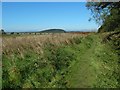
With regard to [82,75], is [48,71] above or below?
above

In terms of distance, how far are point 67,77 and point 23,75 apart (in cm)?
208

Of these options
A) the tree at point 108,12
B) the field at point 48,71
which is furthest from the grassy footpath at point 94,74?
the tree at point 108,12

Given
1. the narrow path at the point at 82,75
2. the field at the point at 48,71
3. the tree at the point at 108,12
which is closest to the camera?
the field at the point at 48,71

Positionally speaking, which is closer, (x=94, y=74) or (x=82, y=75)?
(x=82, y=75)

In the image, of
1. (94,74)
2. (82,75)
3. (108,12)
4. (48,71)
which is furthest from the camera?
(108,12)

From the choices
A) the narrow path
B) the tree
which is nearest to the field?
the narrow path

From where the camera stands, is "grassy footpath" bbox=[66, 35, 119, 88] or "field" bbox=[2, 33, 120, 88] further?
"grassy footpath" bbox=[66, 35, 119, 88]

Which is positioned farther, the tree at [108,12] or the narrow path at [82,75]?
the tree at [108,12]

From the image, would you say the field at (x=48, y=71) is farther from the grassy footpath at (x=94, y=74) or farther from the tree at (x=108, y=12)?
the tree at (x=108, y=12)

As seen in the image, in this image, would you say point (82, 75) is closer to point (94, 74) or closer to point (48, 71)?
point (94, 74)

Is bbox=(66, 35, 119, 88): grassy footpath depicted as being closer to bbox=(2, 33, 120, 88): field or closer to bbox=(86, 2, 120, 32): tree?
bbox=(2, 33, 120, 88): field

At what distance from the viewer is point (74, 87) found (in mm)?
11289

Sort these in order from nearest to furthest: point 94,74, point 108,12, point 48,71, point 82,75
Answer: point 48,71, point 82,75, point 94,74, point 108,12

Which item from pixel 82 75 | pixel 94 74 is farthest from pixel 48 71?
pixel 94 74
